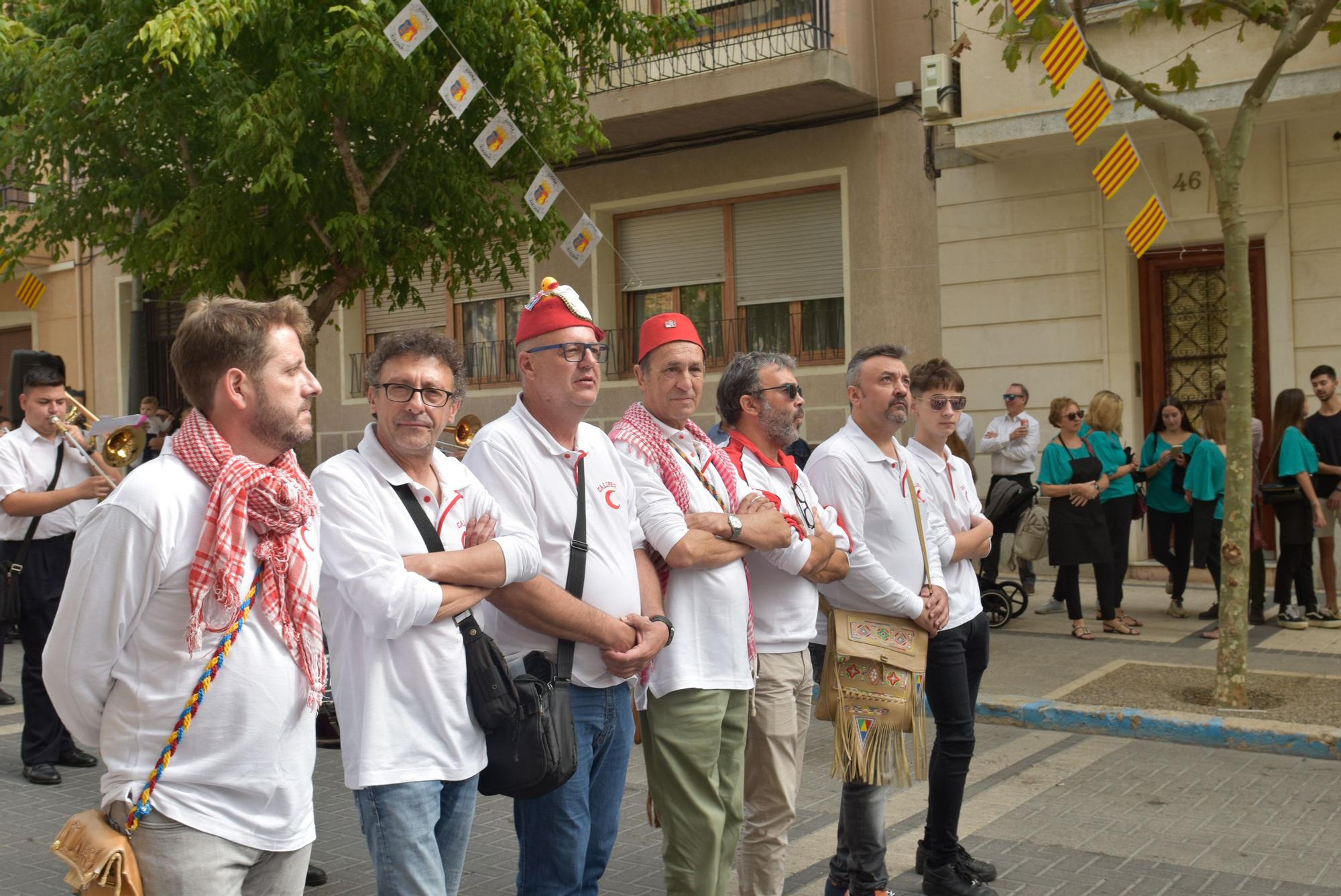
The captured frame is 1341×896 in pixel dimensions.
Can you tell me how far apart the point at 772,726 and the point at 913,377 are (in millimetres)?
1628

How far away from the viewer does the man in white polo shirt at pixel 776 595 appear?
13.5 ft

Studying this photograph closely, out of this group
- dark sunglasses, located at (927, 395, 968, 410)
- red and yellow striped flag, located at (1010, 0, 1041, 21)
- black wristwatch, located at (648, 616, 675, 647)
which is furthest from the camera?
red and yellow striped flag, located at (1010, 0, 1041, 21)

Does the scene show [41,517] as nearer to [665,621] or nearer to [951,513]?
[665,621]

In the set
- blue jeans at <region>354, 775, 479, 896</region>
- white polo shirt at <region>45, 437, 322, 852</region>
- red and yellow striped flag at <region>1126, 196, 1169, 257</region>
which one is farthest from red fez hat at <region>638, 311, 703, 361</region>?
red and yellow striped flag at <region>1126, 196, 1169, 257</region>

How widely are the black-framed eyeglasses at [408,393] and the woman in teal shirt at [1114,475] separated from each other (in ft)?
27.6

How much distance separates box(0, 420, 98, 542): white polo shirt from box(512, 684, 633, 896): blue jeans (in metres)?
4.76

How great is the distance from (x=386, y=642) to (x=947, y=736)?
2.49 m

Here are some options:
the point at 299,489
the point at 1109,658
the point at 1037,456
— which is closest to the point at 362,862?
the point at 299,489

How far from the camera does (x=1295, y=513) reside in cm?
1044

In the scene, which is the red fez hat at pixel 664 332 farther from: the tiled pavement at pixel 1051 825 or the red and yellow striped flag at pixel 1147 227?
the red and yellow striped flag at pixel 1147 227

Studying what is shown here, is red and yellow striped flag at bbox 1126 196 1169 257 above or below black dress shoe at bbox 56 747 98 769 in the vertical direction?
above

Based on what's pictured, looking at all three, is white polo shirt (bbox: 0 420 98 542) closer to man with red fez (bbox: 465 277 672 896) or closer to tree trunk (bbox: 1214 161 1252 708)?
man with red fez (bbox: 465 277 672 896)

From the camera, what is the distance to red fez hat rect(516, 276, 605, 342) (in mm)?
3742

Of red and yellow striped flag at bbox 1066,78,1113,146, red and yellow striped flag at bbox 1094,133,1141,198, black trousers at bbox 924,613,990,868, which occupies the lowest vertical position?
black trousers at bbox 924,613,990,868
